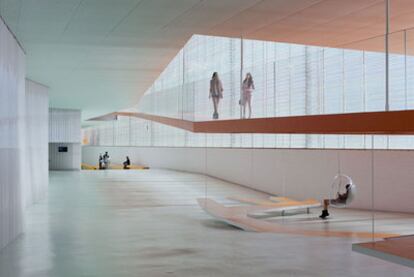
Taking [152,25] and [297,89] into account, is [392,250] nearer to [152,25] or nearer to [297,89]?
[297,89]

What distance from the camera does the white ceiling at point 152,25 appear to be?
10.7m

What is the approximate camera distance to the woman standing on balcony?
58.3ft

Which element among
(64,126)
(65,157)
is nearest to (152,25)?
(64,126)

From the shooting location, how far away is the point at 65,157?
1344 inches

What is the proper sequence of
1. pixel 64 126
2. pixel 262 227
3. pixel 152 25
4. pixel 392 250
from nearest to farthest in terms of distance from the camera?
pixel 392 250
pixel 152 25
pixel 262 227
pixel 64 126

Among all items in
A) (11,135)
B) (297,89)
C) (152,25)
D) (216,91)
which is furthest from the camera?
(216,91)

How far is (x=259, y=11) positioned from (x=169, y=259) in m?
5.59

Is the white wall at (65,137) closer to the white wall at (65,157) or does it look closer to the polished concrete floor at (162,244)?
the white wall at (65,157)

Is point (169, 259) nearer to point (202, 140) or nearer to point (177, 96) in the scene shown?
point (177, 96)

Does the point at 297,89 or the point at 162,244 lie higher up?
the point at 297,89

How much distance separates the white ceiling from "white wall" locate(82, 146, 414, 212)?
5.56 m

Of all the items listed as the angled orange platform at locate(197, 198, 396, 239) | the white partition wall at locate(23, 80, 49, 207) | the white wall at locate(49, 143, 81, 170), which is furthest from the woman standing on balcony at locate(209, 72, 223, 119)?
the white wall at locate(49, 143, 81, 170)

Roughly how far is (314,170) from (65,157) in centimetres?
1756

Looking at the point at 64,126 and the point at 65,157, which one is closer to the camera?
the point at 64,126
